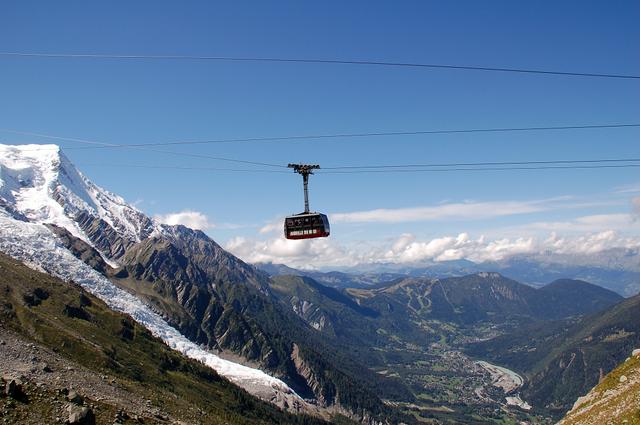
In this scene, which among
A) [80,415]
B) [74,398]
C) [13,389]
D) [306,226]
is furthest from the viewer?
[74,398]

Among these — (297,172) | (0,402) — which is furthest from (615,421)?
(0,402)

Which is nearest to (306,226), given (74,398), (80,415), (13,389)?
(80,415)

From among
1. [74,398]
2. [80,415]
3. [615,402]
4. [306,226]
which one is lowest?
[80,415]

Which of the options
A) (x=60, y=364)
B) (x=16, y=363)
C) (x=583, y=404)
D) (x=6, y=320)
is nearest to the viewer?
(x=583, y=404)

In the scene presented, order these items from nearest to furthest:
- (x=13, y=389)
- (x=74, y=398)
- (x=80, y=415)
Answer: (x=80, y=415)
(x=13, y=389)
(x=74, y=398)

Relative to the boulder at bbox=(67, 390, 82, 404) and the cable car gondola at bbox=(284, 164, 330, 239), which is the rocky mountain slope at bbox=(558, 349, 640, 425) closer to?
the cable car gondola at bbox=(284, 164, 330, 239)

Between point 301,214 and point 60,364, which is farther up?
point 301,214

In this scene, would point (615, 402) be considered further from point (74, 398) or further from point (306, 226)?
point (74, 398)

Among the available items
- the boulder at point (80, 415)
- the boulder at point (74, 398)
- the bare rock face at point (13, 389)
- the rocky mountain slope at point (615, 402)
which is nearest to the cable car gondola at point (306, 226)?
the rocky mountain slope at point (615, 402)

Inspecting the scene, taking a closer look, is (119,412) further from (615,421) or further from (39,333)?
(39,333)
